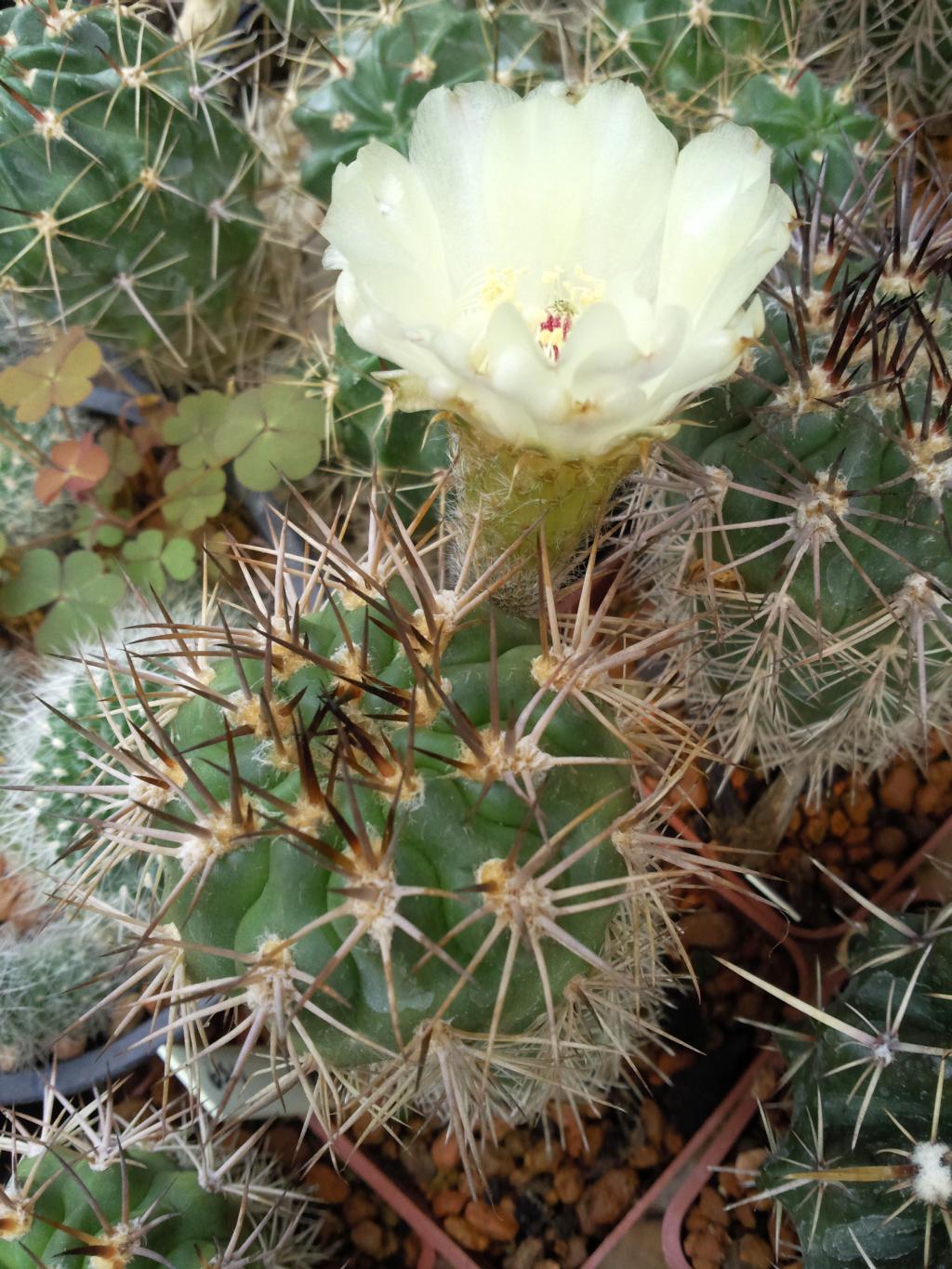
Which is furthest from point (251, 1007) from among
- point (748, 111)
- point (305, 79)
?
point (305, 79)

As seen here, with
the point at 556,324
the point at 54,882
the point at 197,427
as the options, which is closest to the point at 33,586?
the point at 197,427

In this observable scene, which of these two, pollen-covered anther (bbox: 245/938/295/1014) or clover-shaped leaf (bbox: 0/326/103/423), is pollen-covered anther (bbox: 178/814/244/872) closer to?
pollen-covered anther (bbox: 245/938/295/1014)

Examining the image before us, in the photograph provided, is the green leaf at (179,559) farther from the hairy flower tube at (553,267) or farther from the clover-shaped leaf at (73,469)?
the hairy flower tube at (553,267)

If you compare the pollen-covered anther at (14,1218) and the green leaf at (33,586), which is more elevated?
the green leaf at (33,586)

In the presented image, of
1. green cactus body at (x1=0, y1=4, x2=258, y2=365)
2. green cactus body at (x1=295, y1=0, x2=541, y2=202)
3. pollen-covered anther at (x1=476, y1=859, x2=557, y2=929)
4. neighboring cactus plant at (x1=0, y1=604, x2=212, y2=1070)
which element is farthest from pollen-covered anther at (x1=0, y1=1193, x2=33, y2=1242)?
green cactus body at (x1=295, y1=0, x2=541, y2=202)

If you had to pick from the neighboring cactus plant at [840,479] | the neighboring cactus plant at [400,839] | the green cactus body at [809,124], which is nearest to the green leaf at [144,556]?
the neighboring cactus plant at [400,839]

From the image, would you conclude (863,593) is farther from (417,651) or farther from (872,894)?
(872,894)
